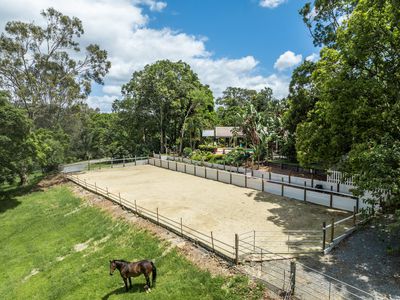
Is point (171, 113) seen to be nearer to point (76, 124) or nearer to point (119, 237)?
point (76, 124)

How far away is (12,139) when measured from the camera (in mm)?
20594

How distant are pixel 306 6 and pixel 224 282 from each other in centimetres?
2002

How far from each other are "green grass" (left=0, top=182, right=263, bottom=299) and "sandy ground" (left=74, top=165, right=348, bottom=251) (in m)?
2.32

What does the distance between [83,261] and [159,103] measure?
2734 cm

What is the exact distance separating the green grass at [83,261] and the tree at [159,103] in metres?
20.1

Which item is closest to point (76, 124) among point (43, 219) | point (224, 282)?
point (43, 219)

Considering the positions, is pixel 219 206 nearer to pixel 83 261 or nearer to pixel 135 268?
pixel 83 261

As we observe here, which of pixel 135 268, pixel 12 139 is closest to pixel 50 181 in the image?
pixel 12 139

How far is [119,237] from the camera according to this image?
508 inches

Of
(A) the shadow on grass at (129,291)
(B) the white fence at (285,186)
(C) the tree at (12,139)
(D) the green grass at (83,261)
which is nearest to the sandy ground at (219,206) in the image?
Result: (B) the white fence at (285,186)

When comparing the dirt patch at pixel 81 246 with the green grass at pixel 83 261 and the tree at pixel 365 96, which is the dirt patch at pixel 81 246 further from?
the tree at pixel 365 96

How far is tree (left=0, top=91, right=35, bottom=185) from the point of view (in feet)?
65.2

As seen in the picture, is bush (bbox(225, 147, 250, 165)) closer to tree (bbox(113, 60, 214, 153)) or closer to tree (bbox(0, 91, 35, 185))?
tree (bbox(113, 60, 214, 153))

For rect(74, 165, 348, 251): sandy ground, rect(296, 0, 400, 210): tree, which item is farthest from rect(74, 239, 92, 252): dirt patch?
rect(296, 0, 400, 210): tree
